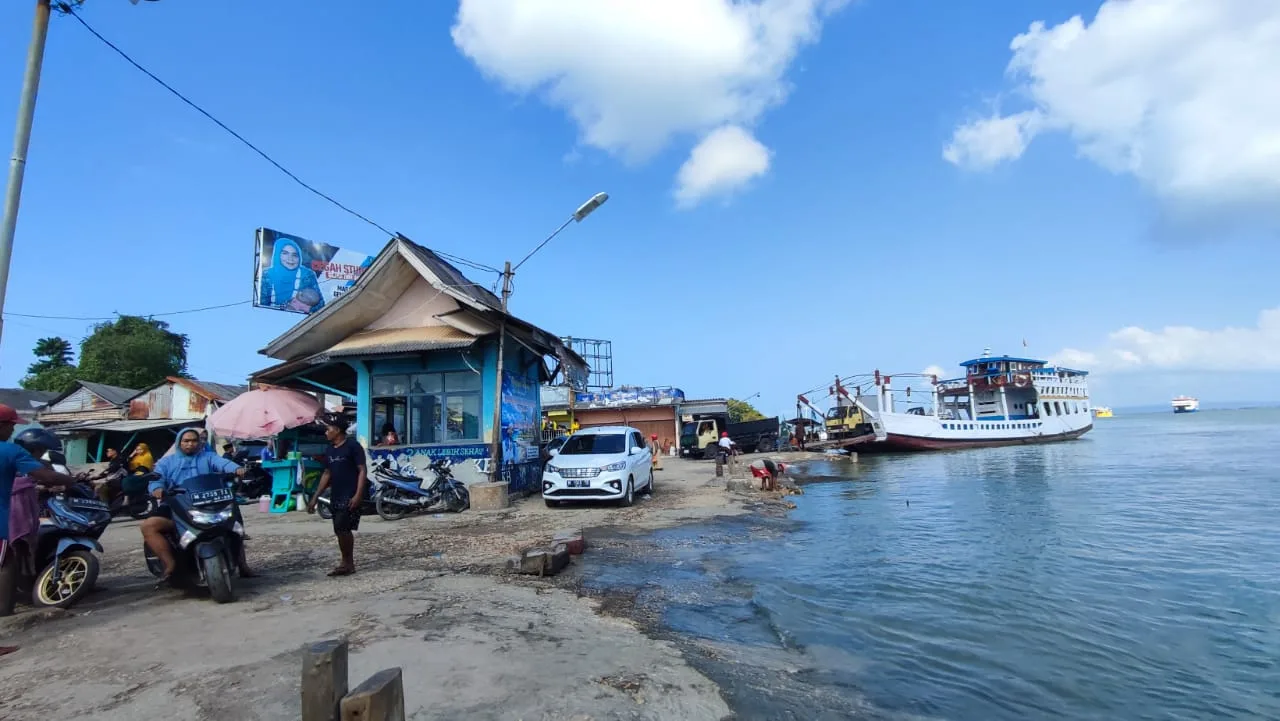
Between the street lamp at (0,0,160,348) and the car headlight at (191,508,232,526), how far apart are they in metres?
1.91

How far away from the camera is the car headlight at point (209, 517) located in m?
5.22

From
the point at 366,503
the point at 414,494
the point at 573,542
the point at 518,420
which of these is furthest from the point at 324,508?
the point at 573,542

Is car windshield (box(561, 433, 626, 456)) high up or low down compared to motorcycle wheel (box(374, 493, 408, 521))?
up

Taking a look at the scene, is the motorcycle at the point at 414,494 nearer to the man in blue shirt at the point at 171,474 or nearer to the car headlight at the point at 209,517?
the man in blue shirt at the point at 171,474

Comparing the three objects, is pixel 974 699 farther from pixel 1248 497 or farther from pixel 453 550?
pixel 1248 497

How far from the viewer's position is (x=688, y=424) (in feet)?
120

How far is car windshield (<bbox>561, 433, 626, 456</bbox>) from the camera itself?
1298 centimetres

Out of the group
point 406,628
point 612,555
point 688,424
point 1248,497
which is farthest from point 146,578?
point 688,424

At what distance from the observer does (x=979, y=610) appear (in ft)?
20.1

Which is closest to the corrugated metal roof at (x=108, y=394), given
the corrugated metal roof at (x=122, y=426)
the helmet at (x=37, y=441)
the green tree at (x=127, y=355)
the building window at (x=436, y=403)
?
the corrugated metal roof at (x=122, y=426)

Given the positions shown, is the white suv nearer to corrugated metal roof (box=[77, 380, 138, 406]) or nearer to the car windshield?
the car windshield

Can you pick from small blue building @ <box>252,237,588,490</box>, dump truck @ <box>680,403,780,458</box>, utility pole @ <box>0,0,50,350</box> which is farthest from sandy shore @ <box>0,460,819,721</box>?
dump truck @ <box>680,403,780,458</box>

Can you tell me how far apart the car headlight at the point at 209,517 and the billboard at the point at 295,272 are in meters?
13.5

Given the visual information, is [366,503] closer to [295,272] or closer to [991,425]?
[295,272]
